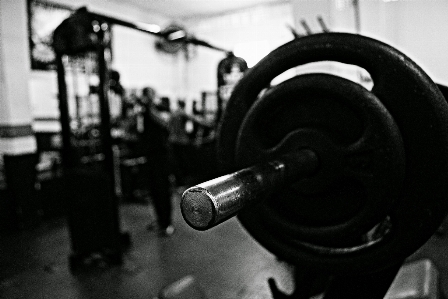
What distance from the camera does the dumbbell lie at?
624 millimetres

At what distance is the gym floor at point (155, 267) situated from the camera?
260cm

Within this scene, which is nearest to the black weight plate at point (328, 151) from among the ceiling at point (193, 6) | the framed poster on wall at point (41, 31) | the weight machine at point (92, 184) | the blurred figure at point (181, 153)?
the weight machine at point (92, 184)

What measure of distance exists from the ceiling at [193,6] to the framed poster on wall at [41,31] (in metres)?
2.15

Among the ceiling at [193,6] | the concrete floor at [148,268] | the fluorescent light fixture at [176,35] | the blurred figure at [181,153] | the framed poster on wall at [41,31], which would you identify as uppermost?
the ceiling at [193,6]

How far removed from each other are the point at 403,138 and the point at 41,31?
7.41 m

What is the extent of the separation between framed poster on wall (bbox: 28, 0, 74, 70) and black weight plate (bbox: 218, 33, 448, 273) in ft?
22.6

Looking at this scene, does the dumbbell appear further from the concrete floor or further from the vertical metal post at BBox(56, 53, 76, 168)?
the vertical metal post at BBox(56, 53, 76, 168)

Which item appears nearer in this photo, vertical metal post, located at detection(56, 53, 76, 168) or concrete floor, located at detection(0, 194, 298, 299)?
concrete floor, located at detection(0, 194, 298, 299)

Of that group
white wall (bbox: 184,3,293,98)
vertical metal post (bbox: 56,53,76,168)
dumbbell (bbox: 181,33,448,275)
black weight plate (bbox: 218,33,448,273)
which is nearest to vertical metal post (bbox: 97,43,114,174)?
vertical metal post (bbox: 56,53,76,168)

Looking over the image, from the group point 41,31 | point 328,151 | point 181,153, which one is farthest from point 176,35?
point 41,31


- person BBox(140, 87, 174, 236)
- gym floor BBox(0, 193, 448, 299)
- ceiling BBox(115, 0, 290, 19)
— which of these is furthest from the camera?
ceiling BBox(115, 0, 290, 19)

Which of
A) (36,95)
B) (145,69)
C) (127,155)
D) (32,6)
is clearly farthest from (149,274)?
(145,69)

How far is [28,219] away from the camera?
14.3ft

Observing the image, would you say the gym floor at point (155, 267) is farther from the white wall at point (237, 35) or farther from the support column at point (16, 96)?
the white wall at point (237, 35)
